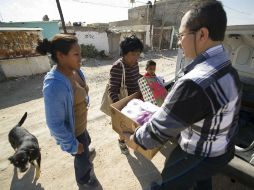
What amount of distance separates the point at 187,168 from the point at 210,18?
43.7 inches

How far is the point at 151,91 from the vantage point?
2.79 m

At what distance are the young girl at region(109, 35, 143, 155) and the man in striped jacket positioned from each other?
4.70 ft

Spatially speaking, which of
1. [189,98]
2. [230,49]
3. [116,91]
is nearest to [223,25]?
[189,98]

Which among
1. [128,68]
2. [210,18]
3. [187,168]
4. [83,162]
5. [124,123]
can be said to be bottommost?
[83,162]

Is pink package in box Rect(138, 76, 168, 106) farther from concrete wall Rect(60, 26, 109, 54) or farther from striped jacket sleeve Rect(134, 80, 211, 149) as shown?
concrete wall Rect(60, 26, 109, 54)

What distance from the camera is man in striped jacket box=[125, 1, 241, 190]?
1.18 meters

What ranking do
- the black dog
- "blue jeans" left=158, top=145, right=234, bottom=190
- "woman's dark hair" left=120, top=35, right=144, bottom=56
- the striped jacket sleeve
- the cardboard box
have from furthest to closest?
the black dog < "woman's dark hair" left=120, top=35, right=144, bottom=56 < the cardboard box < "blue jeans" left=158, top=145, right=234, bottom=190 < the striped jacket sleeve

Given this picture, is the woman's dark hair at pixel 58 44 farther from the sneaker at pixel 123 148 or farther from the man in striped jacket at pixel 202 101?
the sneaker at pixel 123 148

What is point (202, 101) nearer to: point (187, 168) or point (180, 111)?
point (180, 111)

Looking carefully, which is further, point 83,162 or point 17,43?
point 17,43

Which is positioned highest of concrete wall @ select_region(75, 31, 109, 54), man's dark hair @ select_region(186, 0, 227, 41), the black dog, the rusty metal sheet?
man's dark hair @ select_region(186, 0, 227, 41)

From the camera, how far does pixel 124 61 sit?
9.45ft

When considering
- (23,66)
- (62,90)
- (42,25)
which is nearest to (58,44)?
(62,90)

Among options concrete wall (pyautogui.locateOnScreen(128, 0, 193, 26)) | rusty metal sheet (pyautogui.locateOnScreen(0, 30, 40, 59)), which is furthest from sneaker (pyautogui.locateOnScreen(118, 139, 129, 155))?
concrete wall (pyautogui.locateOnScreen(128, 0, 193, 26))
